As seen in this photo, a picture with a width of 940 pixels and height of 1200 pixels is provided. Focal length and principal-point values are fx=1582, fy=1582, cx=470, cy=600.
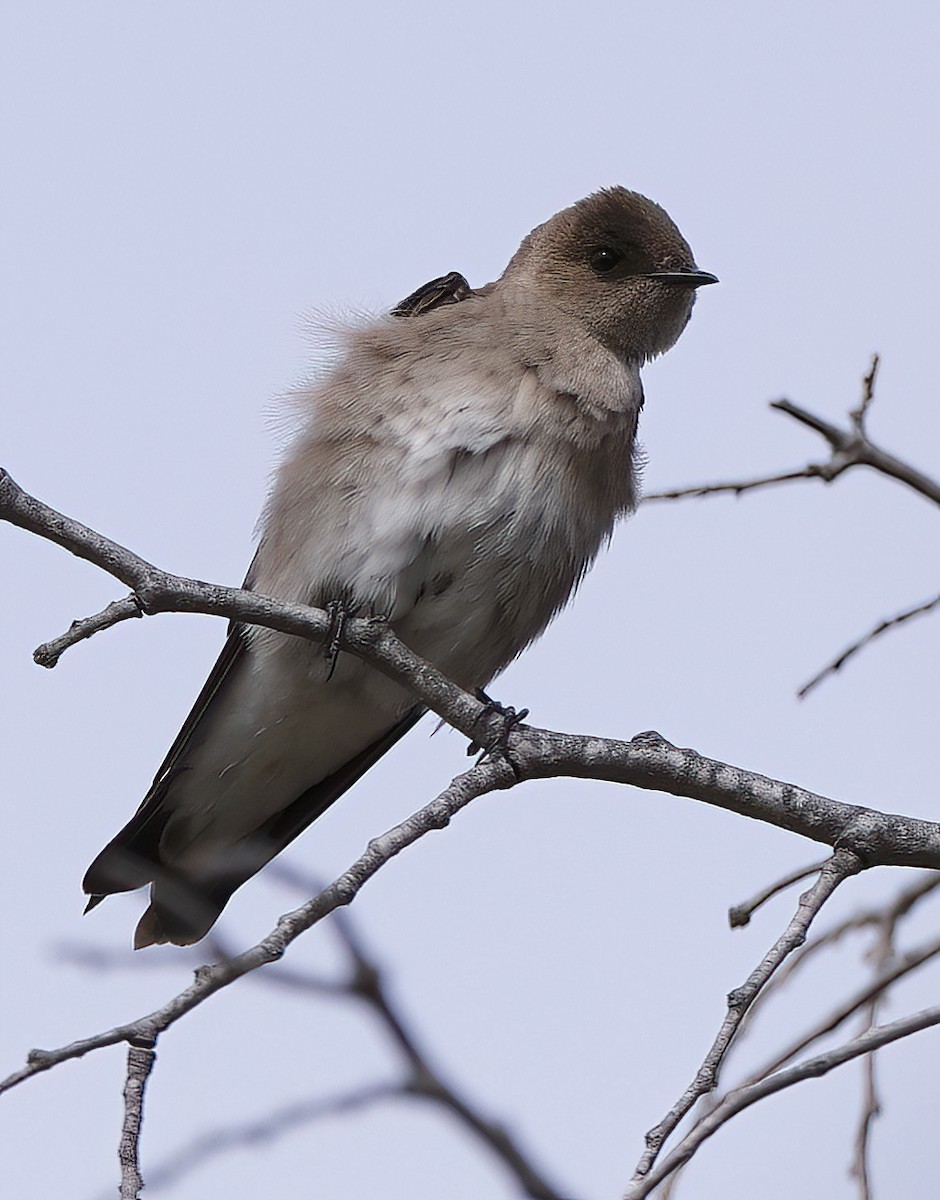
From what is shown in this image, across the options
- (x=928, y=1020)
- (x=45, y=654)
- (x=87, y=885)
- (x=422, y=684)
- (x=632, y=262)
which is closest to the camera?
(x=928, y=1020)

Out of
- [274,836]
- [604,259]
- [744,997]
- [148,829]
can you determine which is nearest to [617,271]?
[604,259]

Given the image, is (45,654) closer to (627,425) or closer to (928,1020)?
(928,1020)

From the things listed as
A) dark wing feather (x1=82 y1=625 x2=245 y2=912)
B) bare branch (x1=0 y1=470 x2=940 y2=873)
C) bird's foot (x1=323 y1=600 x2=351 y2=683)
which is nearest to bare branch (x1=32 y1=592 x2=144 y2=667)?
bare branch (x1=0 y1=470 x2=940 y2=873)

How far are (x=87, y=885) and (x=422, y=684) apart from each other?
1.93 m

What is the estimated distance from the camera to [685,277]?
609 centimetres

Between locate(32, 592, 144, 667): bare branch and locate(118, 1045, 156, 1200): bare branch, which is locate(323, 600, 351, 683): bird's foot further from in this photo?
locate(118, 1045, 156, 1200): bare branch

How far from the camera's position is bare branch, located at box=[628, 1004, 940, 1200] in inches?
87.7

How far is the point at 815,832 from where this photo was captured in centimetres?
334

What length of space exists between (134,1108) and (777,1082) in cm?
106

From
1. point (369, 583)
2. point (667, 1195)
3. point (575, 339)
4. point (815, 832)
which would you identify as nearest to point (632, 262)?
point (575, 339)

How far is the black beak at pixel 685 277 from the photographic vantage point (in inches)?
240

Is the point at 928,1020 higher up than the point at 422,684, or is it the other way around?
the point at 422,684

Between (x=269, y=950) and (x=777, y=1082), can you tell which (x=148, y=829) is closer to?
(x=269, y=950)

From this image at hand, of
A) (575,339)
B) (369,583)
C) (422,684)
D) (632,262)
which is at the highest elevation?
(632,262)
